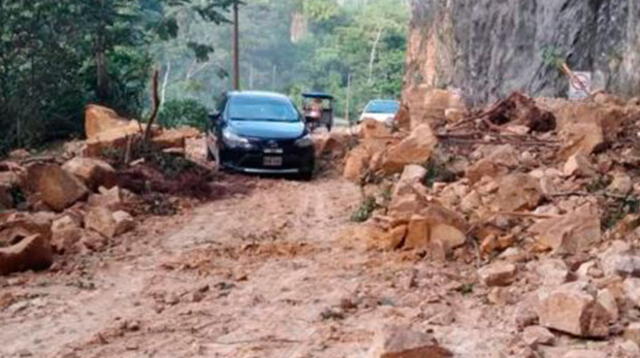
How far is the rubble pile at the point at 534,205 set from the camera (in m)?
6.04

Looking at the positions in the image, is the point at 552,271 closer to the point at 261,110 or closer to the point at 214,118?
the point at 261,110

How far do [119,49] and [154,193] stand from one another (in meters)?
17.0

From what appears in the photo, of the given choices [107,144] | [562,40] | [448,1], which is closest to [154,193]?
[107,144]

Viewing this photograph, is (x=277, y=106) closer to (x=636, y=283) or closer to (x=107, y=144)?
(x=107, y=144)

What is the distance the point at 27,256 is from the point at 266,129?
7.92 m

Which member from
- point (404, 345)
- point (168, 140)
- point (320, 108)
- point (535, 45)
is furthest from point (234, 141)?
point (320, 108)

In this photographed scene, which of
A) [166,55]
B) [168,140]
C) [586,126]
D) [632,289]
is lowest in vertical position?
[166,55]

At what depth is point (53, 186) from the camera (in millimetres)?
10789

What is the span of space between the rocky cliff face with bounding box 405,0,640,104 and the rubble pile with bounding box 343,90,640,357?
356cm

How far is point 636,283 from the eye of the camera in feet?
20.9

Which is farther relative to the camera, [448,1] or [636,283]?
[448,1]

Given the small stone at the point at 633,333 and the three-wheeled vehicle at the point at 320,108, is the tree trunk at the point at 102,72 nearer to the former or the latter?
the three-wheeled vehicle at the point at 320,108

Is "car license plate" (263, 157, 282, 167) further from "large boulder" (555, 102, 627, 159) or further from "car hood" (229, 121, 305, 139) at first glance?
"large boulder" (555, 102, 627, 159)

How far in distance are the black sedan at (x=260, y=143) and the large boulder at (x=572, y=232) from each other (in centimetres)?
774
